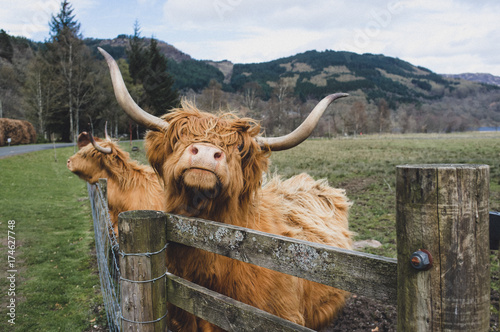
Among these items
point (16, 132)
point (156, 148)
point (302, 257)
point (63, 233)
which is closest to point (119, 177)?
point (63, 233)

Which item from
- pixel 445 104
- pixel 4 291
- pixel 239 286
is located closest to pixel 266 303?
pixel 239 286

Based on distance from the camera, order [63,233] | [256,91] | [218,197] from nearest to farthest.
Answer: [218,197] → [63,233] → [256,91]

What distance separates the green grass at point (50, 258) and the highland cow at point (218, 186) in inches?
96.1

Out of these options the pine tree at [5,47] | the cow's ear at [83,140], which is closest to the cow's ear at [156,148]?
the cow's ear at [83,140]

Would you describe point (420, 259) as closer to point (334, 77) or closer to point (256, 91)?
point (256, 91)

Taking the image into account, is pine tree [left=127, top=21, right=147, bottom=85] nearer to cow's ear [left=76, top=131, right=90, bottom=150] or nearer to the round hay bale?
the round hay bale

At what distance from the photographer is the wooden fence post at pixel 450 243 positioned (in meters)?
0.94

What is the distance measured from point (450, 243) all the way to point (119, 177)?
16.7 ft

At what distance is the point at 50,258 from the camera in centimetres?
561

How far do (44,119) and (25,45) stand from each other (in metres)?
36.6

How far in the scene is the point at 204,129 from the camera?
2.20 metres

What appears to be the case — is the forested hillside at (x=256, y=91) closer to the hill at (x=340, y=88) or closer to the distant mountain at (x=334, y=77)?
the hill at (x=340, y=88)

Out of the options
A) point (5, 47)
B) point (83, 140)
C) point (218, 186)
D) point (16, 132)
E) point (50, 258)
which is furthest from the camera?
point (5, 47)

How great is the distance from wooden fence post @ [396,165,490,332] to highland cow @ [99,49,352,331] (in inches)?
44.7
